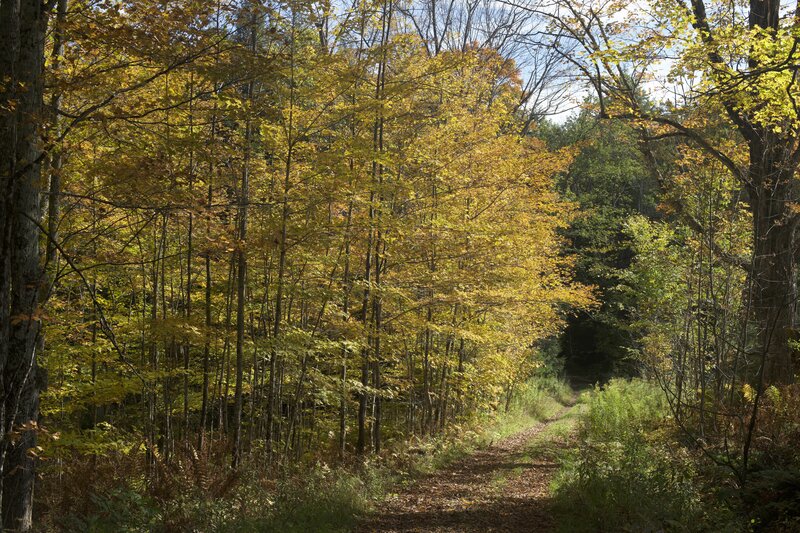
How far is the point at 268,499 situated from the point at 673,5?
30.9ft

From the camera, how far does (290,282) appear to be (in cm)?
953

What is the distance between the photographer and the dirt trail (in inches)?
276

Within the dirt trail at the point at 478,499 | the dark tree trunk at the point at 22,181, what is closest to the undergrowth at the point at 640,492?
the dirt trail at the point at 478,499

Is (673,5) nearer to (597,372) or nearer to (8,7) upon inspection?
(8,7)

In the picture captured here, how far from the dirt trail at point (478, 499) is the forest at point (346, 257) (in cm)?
7

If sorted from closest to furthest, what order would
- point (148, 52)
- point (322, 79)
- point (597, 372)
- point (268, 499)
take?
1. point (148, 52)
2. point (268, 499)
3. point (322, 79)
4. point (597, 372)

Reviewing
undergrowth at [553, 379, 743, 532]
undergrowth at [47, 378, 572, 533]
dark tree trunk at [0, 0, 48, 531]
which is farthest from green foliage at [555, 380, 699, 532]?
dark tree trunk at [0, 0, 48, 531]

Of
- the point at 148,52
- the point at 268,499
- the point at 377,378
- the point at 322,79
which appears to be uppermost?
the point at 322,79

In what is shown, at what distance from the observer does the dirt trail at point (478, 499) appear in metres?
7.02

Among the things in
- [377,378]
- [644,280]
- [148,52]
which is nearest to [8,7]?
[148,52]

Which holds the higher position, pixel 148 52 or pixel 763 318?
pixel 148 52

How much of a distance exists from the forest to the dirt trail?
0.07 meters

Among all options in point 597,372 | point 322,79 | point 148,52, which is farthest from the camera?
point 597,372

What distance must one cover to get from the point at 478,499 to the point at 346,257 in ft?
14.2
